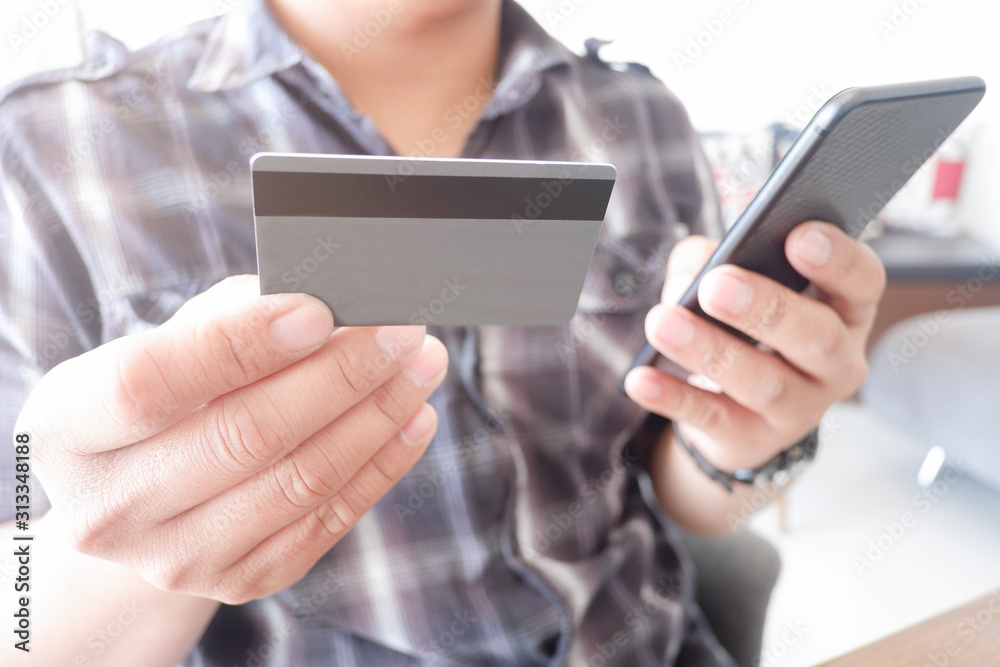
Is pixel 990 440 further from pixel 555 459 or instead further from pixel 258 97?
pixel 258 97

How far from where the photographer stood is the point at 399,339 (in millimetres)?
503

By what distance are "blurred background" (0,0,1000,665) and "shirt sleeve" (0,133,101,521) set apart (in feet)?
2.01

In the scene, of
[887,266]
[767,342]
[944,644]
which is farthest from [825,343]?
[887,266]

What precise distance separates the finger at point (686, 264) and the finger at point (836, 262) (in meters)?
0.11

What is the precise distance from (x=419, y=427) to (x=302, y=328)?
0.19 m

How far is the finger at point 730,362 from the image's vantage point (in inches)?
24.0

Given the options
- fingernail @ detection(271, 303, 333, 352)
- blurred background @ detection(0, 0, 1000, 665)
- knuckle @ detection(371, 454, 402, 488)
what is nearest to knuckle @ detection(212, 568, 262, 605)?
knuckle @ detection(371, 454, 402, 488)

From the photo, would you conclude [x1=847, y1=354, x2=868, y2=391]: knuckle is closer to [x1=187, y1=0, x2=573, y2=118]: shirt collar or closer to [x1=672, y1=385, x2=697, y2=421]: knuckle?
[x1=672, y1=385, x2=697, y2=421]: knuckle

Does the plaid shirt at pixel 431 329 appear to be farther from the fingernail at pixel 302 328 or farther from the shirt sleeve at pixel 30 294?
the fingernail at pixel 302 328

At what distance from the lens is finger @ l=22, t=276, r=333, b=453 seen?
0.43m

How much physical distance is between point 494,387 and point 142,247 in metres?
0.41

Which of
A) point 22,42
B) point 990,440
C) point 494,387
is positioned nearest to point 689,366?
point 494,387

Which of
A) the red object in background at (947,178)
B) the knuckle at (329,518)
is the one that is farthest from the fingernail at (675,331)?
the red object in background at (947,178)

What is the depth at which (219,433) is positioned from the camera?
46 centimetres
